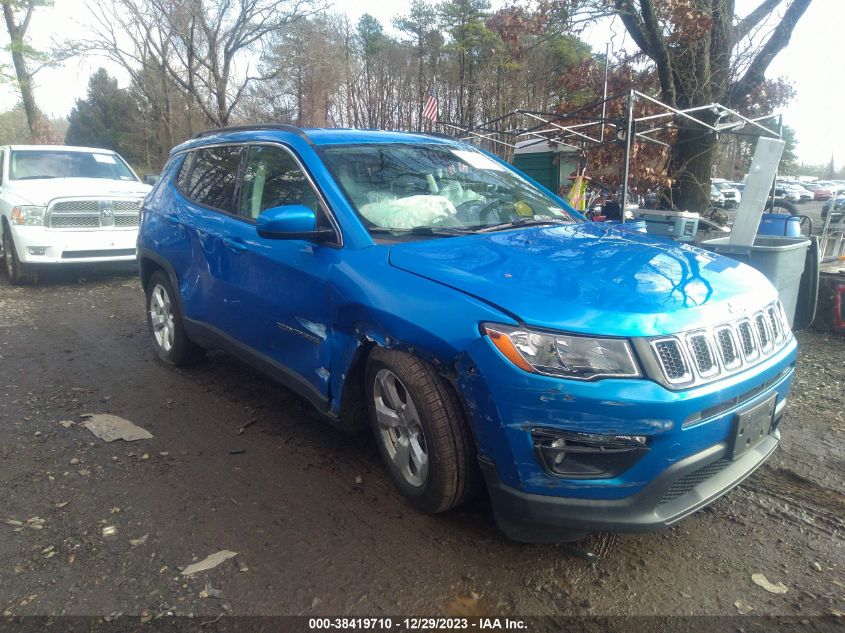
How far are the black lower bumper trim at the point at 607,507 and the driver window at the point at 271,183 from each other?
181 cm

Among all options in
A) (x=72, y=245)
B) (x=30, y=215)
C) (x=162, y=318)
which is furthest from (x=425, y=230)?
(x=30, y=215)

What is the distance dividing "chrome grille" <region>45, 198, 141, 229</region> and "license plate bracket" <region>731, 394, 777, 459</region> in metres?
7.55

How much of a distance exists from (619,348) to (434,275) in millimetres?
832

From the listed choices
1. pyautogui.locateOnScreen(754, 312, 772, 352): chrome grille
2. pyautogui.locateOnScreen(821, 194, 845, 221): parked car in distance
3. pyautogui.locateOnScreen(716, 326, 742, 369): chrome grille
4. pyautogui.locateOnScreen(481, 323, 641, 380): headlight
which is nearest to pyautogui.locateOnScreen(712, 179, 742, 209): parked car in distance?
pyautogui.locateOnScreen(821, 194, 845, 221): parked car in distance

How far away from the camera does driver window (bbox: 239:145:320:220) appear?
3544 millimetres

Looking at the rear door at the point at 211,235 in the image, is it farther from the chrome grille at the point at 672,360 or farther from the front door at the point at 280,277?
the chrome grille at the point at 672,360

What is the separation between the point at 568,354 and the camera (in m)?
2.31

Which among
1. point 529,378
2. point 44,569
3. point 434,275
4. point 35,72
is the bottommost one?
point 44,569

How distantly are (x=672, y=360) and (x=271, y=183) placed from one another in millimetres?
2584

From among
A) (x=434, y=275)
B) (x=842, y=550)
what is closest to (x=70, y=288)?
(x=434, y=275)

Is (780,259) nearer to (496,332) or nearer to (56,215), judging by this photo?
(496,332)

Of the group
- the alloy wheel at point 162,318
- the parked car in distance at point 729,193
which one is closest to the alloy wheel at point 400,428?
the alloy wheel at point 162,318

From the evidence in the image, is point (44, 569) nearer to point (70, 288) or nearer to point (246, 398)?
point (246, 398)

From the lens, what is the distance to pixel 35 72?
875 inches
